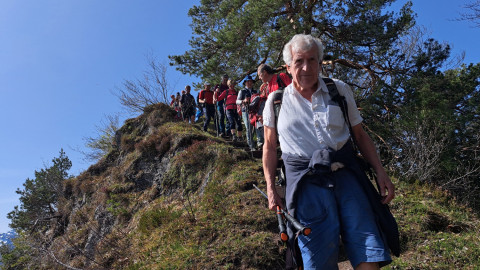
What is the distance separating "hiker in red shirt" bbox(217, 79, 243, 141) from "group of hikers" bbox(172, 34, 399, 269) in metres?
7.75

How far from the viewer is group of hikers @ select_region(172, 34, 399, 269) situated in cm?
202

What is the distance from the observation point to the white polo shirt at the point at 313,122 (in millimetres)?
2223

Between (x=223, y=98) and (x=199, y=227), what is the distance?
5739 mm

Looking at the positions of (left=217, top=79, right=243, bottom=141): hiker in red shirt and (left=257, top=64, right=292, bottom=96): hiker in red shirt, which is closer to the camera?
(left=257, top=64, right=292, bottom=96): hiker in red shirt

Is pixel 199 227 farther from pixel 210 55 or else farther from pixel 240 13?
pixel 210 55

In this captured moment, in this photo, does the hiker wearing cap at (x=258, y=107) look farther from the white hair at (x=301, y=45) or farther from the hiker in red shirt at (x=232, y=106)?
the white hair at (x=301, y=45)

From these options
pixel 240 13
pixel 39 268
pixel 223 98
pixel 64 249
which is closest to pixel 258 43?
pixel 240 13

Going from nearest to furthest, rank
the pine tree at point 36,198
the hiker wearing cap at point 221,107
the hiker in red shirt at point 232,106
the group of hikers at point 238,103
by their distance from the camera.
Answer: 1. the group of hikers at point 238,103
2. the hiker in red shirt at point 232,106
3. the hiker wearing cap at point 221,107
4. the pine tree at point 36,198

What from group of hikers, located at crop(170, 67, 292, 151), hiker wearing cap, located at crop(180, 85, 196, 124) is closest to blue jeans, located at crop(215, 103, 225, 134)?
group of hikers, located at crop(170, 67, 292, 151)

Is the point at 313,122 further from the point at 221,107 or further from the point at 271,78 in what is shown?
the point at 221,107

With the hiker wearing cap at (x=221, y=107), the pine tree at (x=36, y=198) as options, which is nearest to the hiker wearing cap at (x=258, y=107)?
the hiker wearing cap at (x=221, y=107)

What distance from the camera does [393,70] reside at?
11.6 metres

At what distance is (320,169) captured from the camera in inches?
82.8

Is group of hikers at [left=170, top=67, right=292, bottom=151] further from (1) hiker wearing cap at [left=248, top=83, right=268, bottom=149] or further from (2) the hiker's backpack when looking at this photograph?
(2) the hiker's backpack
